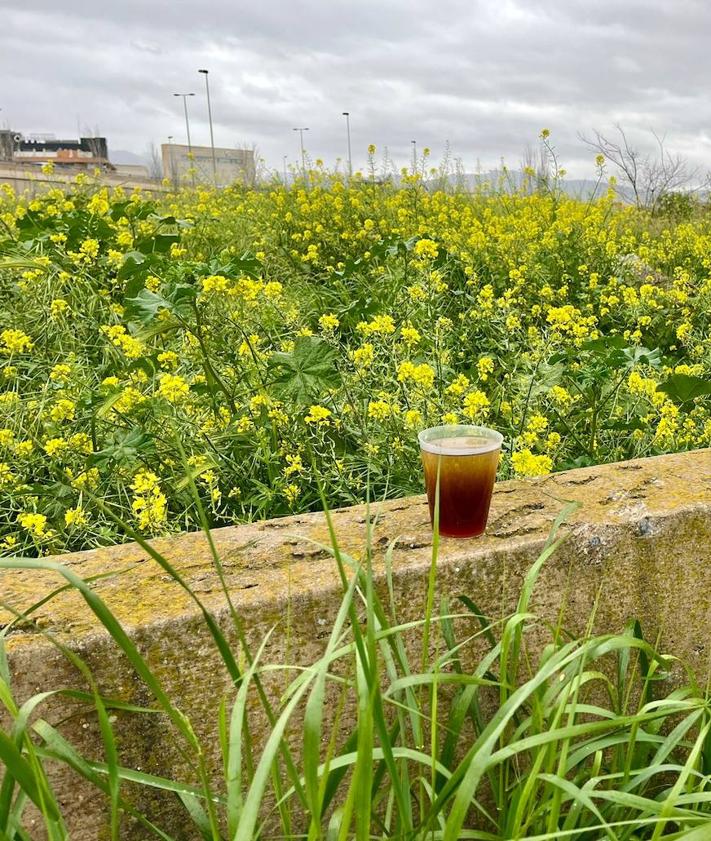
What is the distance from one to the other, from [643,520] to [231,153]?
779cm

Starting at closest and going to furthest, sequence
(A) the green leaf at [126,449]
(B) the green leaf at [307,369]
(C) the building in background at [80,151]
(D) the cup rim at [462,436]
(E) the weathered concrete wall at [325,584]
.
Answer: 1. (E) the weathered concrete wall at [325,584]
2. (D) the cup rim at [462,436]
3. (A) the green leaf at [126,449]
4. (B) the green leaf at [307,369]
5. (C) the building in background at [80,151]

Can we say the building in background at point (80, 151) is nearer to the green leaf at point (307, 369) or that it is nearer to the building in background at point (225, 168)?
the building in background at point (225, 168)

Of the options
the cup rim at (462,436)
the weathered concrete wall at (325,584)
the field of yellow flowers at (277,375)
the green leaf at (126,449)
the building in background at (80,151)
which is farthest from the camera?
the building in background at (80,151)

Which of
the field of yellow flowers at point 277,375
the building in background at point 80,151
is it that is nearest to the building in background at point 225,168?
the building in background at point 80,151

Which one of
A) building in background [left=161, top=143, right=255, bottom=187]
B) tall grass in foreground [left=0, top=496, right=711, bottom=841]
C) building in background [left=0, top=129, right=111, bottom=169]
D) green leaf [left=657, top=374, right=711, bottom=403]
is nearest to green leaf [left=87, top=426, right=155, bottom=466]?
tall grass in foreground [left=0, top=496, right=711, bottom=841]

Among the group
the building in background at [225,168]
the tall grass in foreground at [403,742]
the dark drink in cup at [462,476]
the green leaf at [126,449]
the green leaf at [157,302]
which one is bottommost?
the tall grass in foreground at [403,742]

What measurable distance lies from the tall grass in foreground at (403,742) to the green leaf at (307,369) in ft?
2.84

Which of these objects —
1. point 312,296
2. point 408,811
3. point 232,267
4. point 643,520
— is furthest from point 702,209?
point 408,811

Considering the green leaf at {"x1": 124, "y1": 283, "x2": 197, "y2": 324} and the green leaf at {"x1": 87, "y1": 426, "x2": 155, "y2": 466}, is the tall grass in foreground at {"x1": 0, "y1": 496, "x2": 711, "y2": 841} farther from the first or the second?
the green leaf at {"x1": 124, "y1": 283, "x2": 197, "y2": 324}

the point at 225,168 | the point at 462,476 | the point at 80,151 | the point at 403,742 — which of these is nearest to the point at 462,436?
the point at 462,476

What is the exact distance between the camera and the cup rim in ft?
3.38

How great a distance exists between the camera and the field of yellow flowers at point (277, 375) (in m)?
1.64

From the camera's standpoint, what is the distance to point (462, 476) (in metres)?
1.03

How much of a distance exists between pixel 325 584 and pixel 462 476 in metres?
0.25
